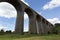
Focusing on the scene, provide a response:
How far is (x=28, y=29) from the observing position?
1460 inches

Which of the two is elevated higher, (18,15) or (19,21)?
(18,15)

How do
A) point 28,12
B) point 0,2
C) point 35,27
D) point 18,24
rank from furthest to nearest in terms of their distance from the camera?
point 35,27, point 28,12, point 18,24, point 0,2

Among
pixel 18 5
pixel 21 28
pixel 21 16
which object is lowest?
pixel 21 28

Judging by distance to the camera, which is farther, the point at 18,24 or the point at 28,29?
the point at 28,29

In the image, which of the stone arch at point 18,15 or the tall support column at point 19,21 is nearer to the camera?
the stone arch at point 18,15

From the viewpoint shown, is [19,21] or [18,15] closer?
[19,21]

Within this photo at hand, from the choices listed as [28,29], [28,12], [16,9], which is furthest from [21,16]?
[28,29]

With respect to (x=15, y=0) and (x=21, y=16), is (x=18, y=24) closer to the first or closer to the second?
(x=21, y=16)

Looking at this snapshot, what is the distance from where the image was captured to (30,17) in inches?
1459

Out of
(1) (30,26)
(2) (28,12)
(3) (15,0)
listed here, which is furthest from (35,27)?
(3) (15,0)

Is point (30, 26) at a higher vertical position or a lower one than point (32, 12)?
lower

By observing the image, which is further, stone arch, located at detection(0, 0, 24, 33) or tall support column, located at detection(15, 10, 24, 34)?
tall support column, located at detection(15, 10, 24, 34)

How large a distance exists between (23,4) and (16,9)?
221 cm

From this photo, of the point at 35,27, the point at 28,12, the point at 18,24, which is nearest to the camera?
the point at 18,24
